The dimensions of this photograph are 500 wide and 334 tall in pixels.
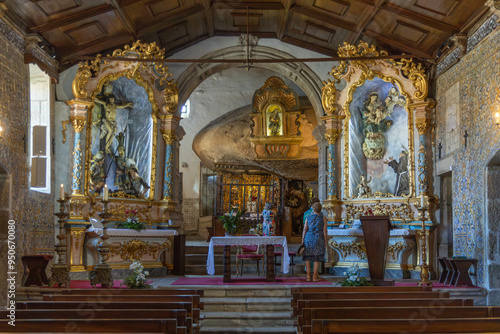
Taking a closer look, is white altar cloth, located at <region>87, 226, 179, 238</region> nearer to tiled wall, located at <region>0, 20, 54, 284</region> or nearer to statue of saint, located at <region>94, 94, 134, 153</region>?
tiled wall, located at <region>0, 20, 54, 284</region>

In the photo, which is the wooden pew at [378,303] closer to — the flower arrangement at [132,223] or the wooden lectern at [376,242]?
the wooden lectern at [376,242]

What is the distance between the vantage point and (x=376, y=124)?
503 inches

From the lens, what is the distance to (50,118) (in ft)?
36.9

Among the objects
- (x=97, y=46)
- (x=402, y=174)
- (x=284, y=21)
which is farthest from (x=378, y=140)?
(x=97, y=46)

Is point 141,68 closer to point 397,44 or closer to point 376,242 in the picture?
point 397,44

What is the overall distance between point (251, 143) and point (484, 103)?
32.1 feet

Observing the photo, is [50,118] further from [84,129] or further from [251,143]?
[251,143]

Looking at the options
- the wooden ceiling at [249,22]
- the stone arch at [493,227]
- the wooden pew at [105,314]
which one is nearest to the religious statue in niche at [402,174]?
the wooden ceiling at [249,22]

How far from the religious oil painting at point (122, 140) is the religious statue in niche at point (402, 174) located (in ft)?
17.2

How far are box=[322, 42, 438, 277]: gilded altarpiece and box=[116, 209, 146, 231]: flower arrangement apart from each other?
152 inches

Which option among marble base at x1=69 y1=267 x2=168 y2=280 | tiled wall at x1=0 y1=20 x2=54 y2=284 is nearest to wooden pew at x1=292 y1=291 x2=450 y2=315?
tiled wall at x1=0 y1=20 x2=54 y2=284

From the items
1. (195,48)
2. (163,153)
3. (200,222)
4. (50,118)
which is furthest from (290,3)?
(200,222)

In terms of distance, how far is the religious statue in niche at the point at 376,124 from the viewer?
12703 mm

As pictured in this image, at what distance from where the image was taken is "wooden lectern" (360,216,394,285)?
10164mm
